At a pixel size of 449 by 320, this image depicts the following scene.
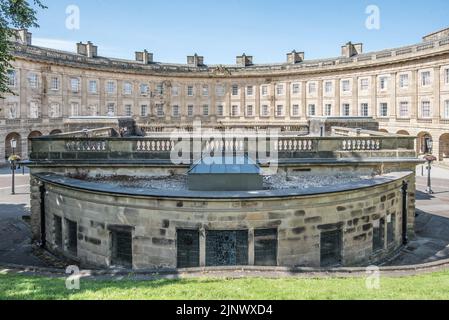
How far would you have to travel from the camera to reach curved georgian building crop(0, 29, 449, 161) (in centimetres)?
4688

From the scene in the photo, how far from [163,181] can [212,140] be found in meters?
2.85

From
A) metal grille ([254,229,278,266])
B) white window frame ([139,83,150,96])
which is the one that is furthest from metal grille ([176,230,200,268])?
white window frame ([139,83,150,96])

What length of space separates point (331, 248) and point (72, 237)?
8884 mm

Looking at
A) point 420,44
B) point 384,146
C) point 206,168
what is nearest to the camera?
point 206,168

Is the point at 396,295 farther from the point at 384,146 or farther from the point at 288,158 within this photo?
the point at 384,146

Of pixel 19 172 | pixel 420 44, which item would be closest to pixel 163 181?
pixel 19 172

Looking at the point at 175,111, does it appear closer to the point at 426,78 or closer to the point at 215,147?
the point at 426,78

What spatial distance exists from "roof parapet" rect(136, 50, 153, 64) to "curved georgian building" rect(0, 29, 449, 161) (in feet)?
0.53

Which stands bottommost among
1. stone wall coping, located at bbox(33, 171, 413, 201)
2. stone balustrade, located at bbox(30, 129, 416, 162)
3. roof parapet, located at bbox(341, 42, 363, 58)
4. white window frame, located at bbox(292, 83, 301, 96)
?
stone wall coping, located at bbox(33, 171, 413, 201)

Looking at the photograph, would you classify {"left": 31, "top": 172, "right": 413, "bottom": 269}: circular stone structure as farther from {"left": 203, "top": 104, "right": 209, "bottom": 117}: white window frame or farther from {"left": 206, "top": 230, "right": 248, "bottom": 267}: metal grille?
{"left": 203, "top": 104, "right": 209, "bottom": 117}: white window frame

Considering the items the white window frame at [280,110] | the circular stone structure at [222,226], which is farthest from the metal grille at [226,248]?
the white window frame at [280,110]

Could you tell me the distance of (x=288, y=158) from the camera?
1625 cm

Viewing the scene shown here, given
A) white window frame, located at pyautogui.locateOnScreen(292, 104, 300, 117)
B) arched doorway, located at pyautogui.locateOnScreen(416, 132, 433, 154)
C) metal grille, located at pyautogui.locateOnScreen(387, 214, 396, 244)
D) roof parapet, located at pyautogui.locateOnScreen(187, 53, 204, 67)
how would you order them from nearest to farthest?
1. metal grille, located at pyautogui.locateOnScreen(387, 214, 396, 244)
2. arched doorway, located at pyautogui.locateOnScreen(416, 132, 433, 154)
3. white window frame, located at pyautogui.locateOnScreen(292, 104, 300, 117)
4. roof parapet, located at pyautogui.locateOnScreen(187, 53, 204, 67)

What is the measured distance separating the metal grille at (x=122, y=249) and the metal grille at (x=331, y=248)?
6.07m
